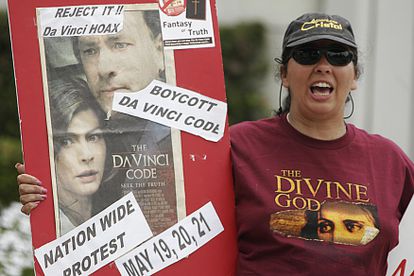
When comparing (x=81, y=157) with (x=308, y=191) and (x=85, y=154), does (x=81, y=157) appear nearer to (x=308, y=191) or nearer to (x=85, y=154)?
(x=85, y=154)

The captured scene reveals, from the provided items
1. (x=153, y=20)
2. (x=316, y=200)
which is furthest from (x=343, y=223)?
(x=153, y=20)

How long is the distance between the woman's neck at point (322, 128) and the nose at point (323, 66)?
183 mm

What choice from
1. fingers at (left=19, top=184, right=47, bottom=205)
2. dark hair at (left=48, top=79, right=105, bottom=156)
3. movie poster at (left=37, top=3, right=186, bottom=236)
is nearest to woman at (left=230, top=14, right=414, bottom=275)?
movie poster at (left=37, top=3, right=186, bottom=236)

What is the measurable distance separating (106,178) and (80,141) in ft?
0.52

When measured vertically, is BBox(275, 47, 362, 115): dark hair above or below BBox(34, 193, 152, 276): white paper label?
above

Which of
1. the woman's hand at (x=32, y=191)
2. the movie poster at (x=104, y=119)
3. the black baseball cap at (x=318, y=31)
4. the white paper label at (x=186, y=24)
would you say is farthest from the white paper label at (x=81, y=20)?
the black baseball cap at (x=318, y=31)

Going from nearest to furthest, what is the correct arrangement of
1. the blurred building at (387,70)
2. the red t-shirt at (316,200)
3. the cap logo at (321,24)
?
1. the red t-shirt at (316,200)
2. the cap logo at (321,24)
3. the blurred building at (387,70)

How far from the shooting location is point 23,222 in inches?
223

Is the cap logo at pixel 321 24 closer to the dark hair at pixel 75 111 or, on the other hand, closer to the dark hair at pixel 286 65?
the dark hair at pixel 286 65

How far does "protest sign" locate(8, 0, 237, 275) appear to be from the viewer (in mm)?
3488

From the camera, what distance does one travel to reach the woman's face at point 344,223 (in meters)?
3.39

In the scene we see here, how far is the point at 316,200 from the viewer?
135 inches

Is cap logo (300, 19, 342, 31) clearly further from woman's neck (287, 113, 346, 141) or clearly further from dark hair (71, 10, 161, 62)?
dark hair (71, 10, 161, 62)

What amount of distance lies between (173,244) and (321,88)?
0.75 m
